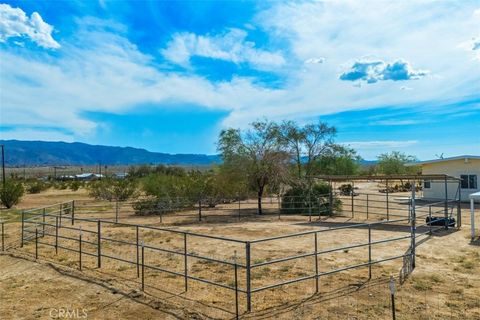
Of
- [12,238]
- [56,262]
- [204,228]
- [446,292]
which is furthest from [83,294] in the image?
[204,228]

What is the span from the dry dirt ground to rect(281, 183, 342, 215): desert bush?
887 centimetres

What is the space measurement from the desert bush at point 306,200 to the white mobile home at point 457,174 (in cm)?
834

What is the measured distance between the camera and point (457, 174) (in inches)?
1116

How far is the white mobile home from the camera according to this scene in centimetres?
2736

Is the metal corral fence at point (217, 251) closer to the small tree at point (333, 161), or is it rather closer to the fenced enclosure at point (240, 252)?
the fenced enclosure at point (240, 252)

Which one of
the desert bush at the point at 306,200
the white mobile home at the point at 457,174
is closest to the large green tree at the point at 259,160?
the desert bush at the point at 306,200

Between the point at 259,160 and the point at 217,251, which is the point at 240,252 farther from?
the point at 259,160

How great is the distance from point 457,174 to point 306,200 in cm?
1253

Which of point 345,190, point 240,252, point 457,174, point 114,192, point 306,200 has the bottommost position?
point 240,252

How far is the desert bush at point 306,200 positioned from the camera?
897 inches

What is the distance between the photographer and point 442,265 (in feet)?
34.0

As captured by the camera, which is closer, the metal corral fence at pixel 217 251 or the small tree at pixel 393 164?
the metal corral fence at pixel 217 251

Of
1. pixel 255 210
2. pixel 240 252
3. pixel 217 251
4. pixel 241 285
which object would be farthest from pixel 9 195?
pixel 241 285

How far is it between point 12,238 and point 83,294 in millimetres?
8212
